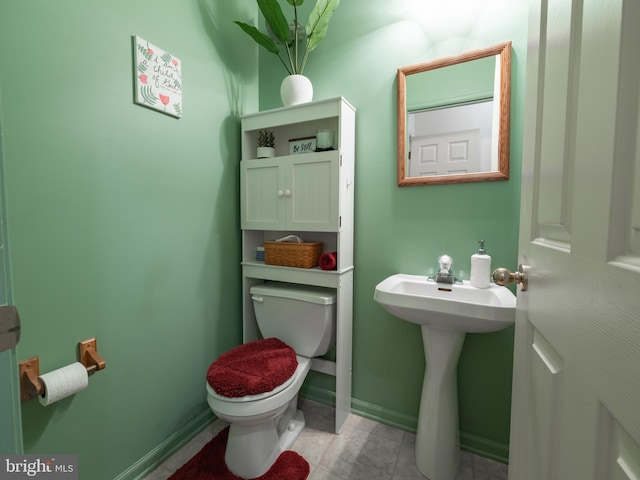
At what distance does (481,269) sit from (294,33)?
154cm

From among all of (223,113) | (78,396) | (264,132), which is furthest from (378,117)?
(78,396)

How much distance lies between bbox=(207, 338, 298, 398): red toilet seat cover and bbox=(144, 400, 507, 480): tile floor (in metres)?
0.47

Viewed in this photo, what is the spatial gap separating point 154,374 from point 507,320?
1468mm

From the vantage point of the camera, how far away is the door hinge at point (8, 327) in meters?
0.48

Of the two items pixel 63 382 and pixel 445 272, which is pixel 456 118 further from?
pixel 63 382

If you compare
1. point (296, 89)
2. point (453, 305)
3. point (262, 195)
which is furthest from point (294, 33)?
point (453, 305)

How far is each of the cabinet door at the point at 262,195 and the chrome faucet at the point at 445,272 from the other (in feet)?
2.69

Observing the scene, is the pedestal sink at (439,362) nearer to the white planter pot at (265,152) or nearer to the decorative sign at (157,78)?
the white planter pot at (265,152)

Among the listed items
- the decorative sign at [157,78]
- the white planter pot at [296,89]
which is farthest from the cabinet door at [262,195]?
the decorative sign at [157,78]

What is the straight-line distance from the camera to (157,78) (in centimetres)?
121

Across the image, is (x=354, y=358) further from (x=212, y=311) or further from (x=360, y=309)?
(x=212, y=311)

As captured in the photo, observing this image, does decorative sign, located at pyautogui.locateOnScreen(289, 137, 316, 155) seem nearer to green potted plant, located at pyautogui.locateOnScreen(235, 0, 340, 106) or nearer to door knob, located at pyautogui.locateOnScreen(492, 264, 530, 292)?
green potted plant, located at pyautogui.locateOnScreen(235, 0, 340, 106)

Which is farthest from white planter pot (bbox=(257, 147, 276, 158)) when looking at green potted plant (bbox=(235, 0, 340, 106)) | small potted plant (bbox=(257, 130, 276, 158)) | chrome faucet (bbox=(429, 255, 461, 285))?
chrome faucet (bbox=(429, 255, 461, 285))

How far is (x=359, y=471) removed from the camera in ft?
4.11
